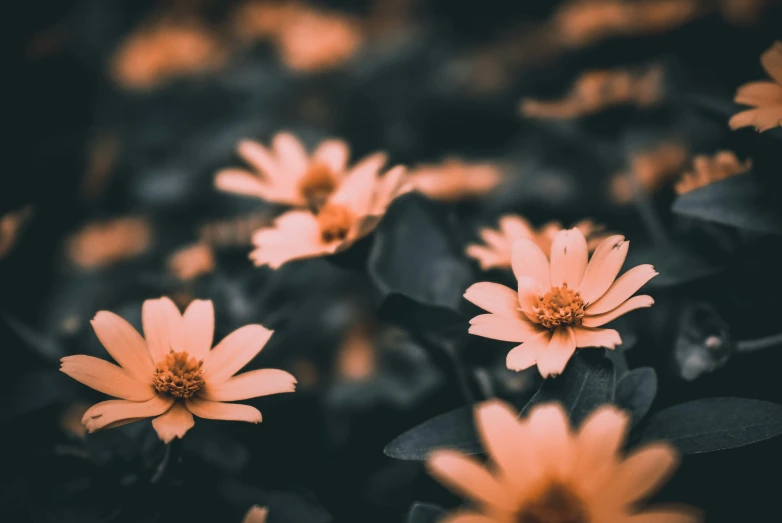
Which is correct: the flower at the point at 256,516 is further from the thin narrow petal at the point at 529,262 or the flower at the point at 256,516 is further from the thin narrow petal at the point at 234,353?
the thin narrow petal at the point at 529,262

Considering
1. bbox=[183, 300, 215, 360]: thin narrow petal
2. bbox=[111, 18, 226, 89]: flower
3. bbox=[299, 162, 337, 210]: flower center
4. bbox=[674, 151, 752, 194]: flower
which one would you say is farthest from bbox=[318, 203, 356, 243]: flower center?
bbox=[111, 18, 226, 89]: flower

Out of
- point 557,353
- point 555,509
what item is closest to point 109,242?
point 557,353

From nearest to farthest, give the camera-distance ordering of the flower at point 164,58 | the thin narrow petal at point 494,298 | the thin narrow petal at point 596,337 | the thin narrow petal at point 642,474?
1. the thin narrow petal at point 642,474
2. the thin narrow petal at point 596,337
3. the thin narrow petal at point 494,298
4. the flower at point 164,58

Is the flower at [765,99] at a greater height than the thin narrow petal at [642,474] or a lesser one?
greater

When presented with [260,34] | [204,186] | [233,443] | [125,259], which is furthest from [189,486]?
[260,34]

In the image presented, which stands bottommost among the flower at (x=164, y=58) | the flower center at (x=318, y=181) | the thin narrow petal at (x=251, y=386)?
the thin narrow petal at (x=251, y=386)

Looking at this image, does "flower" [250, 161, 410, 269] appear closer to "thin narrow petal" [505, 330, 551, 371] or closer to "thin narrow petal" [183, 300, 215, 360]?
"thin narrow petal" [183, 300, 215, 360]

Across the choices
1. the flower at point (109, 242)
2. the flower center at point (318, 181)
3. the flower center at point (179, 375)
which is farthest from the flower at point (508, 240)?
the flower at point (109, 242)

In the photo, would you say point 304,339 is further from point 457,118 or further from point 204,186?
point 457,118
